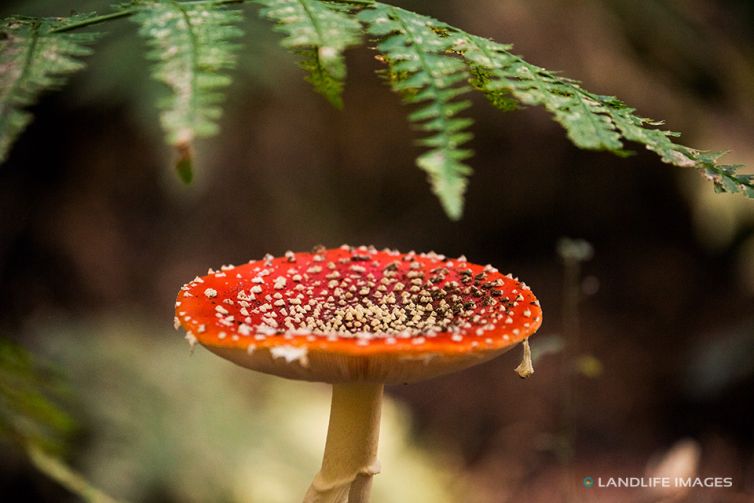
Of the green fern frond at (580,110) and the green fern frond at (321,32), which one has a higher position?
the green fern frond at (321,32)

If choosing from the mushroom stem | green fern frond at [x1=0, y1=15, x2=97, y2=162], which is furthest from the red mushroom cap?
green fern frond at [x1=0, y1=15, x2=97, y2=162]

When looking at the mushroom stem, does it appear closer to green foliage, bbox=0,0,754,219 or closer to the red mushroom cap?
the red mushroom cap

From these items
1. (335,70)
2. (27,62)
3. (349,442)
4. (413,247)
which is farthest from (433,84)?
(413,247)

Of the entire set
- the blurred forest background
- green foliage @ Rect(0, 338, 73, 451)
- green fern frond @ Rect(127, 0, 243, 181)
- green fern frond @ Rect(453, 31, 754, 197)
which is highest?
green fern frond @ Rect(127, 0, 243, 181)

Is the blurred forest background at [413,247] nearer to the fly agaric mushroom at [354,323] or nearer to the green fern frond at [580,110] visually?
the fly agaric mushroom at [354,323]

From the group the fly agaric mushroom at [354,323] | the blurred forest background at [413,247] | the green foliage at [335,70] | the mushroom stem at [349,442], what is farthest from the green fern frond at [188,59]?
the blurred forest background at [413,247]

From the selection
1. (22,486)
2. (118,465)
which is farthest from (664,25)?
(22,486)
